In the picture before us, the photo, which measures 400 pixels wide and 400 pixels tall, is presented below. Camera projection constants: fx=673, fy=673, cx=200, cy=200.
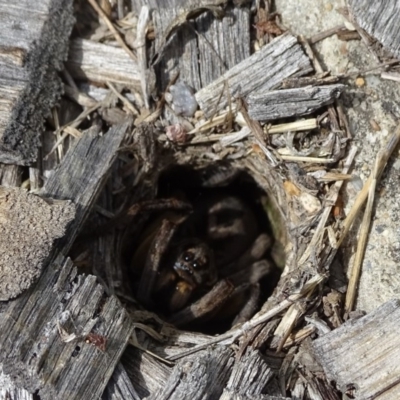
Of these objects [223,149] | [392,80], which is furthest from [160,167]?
[392,80]

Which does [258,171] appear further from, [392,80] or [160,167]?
[392,80]

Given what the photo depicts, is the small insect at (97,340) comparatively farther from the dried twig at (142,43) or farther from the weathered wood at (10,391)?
the dried twig at (142,43)

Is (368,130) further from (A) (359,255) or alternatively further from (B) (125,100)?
(B) (125,100)

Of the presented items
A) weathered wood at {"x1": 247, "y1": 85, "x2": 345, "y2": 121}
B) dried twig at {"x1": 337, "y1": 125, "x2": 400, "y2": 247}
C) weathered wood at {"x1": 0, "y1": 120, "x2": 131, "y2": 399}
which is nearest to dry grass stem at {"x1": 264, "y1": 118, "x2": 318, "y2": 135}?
weathered wood at {"x1": 247, "y1": 85, "x2": 345, "y2": 121}

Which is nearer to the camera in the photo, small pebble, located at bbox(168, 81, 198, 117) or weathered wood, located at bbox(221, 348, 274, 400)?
weathered wood, located at bbox(221, 348, 274, 400)

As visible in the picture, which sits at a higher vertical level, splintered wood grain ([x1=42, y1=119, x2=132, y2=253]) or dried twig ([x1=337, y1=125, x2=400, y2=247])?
dried twig ([x1=337, y1=125, x2=400, y2=247])

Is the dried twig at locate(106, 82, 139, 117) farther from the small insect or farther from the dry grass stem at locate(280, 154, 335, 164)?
the small insect
